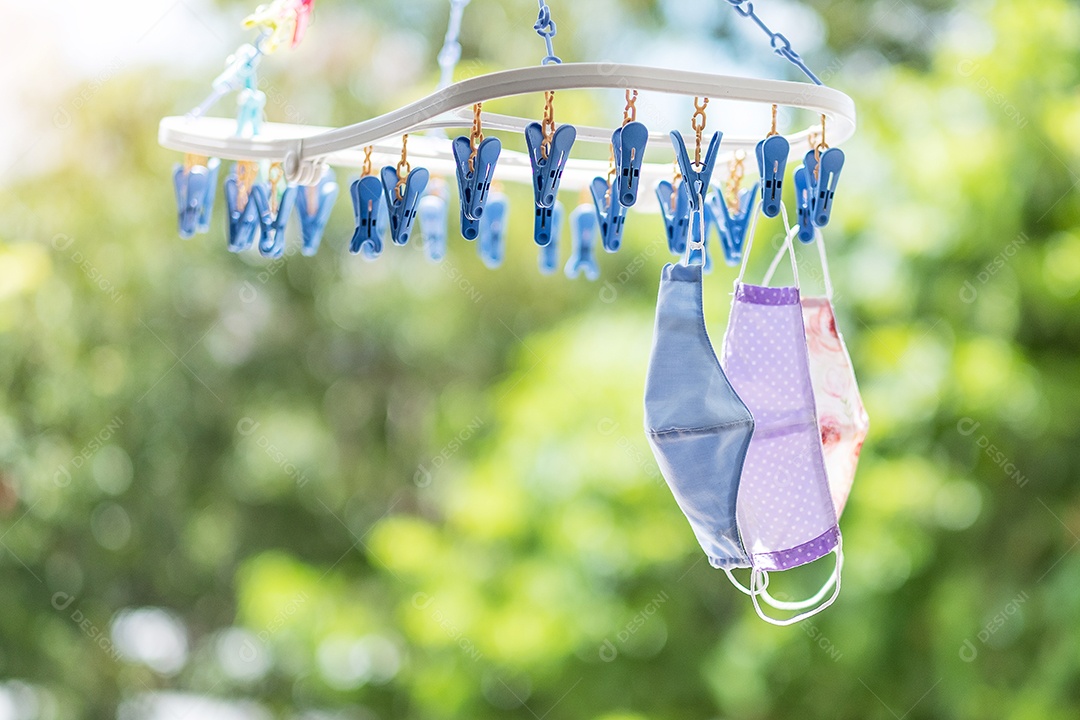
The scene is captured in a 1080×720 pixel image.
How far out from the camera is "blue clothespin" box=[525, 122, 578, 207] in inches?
28.8

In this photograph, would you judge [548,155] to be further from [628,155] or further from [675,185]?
[675,185]

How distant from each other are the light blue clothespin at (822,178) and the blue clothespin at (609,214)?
14 centimetres

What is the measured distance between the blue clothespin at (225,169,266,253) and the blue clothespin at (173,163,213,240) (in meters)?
0.03

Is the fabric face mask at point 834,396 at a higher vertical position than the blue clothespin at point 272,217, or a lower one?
lower

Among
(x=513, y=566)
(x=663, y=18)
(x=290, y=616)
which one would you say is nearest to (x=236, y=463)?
(x=290, y=616)

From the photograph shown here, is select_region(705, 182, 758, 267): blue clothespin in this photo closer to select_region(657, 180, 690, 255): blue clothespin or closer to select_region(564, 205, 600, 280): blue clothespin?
select_region(657, 180, 690, 255): blue clothespin

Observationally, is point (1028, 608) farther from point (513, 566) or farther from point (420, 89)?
point (420, 89)

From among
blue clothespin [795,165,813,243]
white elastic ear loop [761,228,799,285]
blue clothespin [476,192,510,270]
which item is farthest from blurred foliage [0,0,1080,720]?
blue clothespin [795,165,813,243]

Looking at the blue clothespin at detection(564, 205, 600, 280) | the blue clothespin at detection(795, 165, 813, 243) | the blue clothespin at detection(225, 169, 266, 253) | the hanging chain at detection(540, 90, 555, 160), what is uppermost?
the hanging chain at detection(540, 90, 555, 160)

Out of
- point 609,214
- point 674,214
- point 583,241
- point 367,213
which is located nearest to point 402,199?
point 367,213

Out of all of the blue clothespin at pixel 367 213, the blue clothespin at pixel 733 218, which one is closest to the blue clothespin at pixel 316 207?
the blue clothespin at pixel 367 213

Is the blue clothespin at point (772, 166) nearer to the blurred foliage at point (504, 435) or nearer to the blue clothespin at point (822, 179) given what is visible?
the blue clothespin at point (822, 179)

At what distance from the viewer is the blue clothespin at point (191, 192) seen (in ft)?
3.33

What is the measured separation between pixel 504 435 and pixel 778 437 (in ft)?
6.27
